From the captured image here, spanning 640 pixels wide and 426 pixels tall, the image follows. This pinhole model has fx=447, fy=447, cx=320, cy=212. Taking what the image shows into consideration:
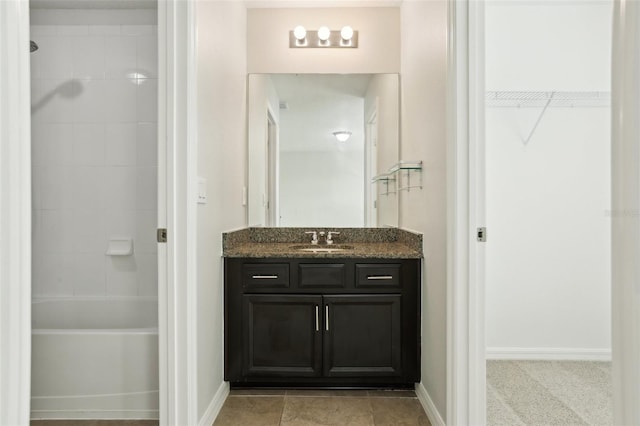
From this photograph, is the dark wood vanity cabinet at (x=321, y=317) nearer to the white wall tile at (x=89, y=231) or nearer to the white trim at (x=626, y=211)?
the white wall tile at (x=89, y=231)

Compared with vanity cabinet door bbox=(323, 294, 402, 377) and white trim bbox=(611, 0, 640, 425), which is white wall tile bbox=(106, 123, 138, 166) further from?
white trim bbox=(611, 0, 640, 425)

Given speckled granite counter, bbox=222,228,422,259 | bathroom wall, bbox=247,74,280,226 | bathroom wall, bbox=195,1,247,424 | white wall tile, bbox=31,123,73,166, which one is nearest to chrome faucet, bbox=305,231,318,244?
speckled granite counter, bbox=222,228,422,259

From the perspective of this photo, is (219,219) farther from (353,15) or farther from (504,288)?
(504,288)

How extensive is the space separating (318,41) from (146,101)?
1.24 meters

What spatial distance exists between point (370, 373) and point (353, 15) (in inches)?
94.4

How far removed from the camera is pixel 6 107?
101 centimetres

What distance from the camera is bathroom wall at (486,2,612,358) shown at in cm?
306

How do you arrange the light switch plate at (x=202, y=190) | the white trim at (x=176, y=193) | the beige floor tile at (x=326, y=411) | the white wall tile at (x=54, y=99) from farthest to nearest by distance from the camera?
the white wall tile at (x=54, y=99)
the beige floor tile at (x=326, y=411)
the light switch plate at (x=202, y=190)
the white trim at (x=176, y=193)

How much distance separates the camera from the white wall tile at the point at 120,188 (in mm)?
2885

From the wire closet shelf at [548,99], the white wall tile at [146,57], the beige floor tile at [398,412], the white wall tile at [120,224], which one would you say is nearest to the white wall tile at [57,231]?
the white wall tile at [120,224]

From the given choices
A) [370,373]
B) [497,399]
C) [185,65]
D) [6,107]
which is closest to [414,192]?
[370,373]

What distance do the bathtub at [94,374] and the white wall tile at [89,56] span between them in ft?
5.35

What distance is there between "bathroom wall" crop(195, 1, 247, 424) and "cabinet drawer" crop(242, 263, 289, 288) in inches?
5.7

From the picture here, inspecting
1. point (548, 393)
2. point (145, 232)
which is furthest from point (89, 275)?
point (548, 393)
